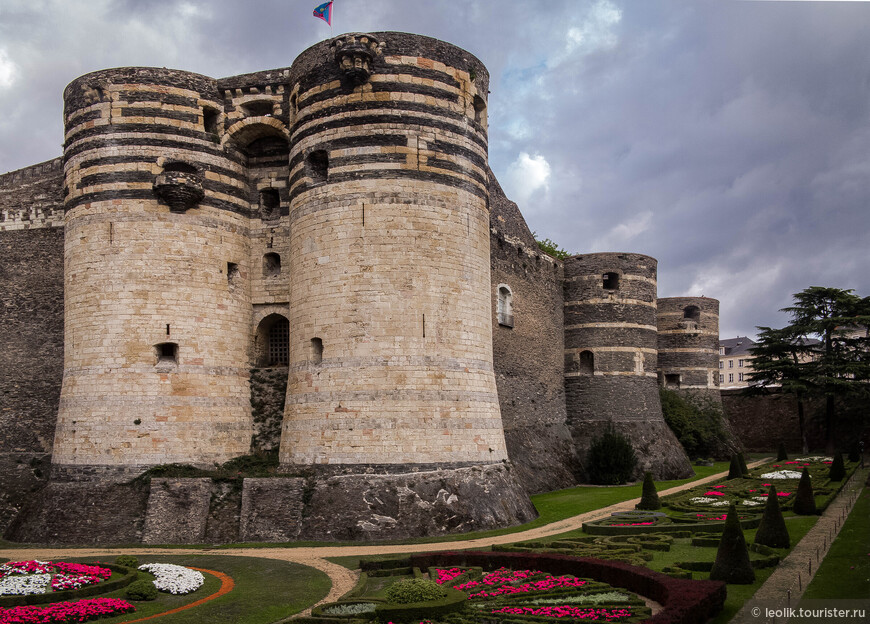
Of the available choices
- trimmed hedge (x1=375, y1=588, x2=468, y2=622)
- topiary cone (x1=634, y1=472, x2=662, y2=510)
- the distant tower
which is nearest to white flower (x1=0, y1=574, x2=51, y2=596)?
trimmed hedge (x1=375, y1=588, x2=468, y2=622)

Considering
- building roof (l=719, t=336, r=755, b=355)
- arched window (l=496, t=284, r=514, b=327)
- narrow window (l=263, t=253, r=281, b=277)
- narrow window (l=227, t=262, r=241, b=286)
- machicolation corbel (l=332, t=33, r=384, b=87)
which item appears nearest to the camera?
machicolation corbel (l=332, t=33, r=384, b=87)

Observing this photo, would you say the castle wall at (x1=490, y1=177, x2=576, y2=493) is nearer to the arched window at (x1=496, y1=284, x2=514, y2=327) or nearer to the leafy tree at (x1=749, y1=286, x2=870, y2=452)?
the arched window at (x1=496, y1=284, x2=514, y2=327)

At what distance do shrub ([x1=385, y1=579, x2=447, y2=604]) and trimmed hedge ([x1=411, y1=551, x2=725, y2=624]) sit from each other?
390 centimetres

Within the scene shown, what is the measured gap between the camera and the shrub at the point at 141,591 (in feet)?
53.1

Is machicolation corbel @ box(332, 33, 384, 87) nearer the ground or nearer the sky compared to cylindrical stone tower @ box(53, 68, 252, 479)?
nearer the sky

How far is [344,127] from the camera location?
2656 centimetres

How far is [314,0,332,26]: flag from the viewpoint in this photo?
94.1 ft

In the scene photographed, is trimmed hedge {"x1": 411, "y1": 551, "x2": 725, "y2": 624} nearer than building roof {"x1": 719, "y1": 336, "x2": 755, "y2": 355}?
Yes

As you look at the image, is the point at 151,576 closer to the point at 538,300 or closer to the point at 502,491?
the point at 502,491

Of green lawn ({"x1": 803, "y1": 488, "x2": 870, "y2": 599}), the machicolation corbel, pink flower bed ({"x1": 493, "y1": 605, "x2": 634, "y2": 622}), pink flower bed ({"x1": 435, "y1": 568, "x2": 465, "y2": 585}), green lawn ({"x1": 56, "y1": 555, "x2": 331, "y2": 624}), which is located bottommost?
green lawn ({"x1": 56, "y1": 555, "x2": 331, "y2": 624})

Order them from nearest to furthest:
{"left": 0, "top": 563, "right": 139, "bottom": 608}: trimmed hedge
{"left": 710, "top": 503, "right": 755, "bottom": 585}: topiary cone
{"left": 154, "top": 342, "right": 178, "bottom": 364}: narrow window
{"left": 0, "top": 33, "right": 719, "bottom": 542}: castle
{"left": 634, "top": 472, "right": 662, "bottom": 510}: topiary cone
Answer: {"left": 0, "top": 563, "right": 139, "bottom": 608}: trimmed hedge
{"left": 710, "top": 503, "right": 755, "bottom": 585}: topiary cone
{"left": 0, "top": 33, "right": 719, "bottom": 542}: castle
{"left": 154, "top": 342, "right": 178, "bottom": 364}: narrow window
{"left": 634, "top": 472, "right": 662, "bottom": 510}: topiary cone

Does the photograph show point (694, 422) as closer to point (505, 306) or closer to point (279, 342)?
point (505, 306)

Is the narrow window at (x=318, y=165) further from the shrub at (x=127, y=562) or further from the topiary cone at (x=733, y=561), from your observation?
the topiary cone at (x=733, y=561)

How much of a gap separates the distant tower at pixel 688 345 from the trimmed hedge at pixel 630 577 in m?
37.1
